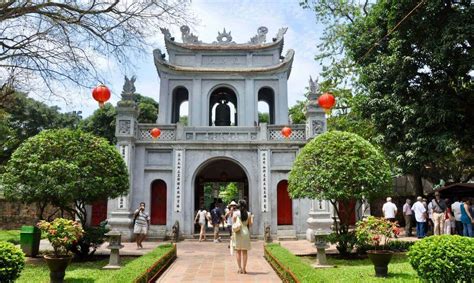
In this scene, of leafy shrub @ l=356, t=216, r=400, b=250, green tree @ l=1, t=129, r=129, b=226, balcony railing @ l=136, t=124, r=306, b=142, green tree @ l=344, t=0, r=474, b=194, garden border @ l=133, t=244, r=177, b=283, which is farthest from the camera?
balcony railing @ l=136, t=124, r=306, b=142

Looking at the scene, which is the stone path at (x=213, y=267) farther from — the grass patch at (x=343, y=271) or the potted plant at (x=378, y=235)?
the potted plant at (x=378, y=235)

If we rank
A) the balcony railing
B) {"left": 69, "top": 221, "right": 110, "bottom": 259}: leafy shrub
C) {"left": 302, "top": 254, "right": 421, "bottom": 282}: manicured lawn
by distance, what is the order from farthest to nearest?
the balcony railing → {"left": 69, "top": 221, "right": 110, "bottom": 259}: leafy shrub → {"left": 302, "top": 254, "right": 421, "bottom": 282}: manicured lawn

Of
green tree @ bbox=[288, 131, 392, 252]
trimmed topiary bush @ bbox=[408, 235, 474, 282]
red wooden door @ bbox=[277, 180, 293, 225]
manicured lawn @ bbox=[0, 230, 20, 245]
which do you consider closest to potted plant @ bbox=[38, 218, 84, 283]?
green tree @ bbox=[288, 131, 392, 252]

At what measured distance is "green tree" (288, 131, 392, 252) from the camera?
10891 millimetres

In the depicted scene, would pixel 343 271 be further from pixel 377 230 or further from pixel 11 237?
pixel 11 237

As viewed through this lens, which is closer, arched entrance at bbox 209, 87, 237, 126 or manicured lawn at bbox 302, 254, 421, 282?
manicured lawn at bbox 302, 254, 421, 282

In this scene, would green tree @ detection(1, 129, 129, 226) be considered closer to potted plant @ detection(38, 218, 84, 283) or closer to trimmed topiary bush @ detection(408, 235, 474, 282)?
potted plant @ detection(38, 218, 84, 283)

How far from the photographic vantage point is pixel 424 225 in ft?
50.8

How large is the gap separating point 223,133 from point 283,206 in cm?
427

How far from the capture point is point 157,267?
8586 mm

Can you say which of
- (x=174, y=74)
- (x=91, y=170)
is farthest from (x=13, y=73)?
(x=174, y=74)

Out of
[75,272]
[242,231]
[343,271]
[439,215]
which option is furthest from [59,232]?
[439,215]

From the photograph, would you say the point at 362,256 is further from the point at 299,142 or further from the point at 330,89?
the point at 330,89

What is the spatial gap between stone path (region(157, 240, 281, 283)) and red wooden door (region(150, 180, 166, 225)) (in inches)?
141
